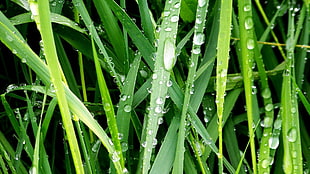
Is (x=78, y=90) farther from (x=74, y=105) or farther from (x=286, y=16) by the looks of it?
(x=286, y=16)

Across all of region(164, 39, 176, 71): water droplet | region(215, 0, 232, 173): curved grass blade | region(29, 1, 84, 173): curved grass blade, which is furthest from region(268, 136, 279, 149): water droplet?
region(29, 1, 84, 173): curved grass blade

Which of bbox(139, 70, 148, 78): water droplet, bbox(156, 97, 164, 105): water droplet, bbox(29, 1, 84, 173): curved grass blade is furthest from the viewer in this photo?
bbox(139, 70, 148, 78): water droplet

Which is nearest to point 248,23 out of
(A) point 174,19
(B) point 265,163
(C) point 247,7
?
(C) point 247,7

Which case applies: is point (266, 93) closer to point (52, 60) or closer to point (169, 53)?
point (169, 53)

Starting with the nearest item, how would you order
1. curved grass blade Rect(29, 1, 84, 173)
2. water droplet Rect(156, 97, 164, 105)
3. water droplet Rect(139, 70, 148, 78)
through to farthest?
curved grass blade Rect(29, 1, 84, 173)
water droplet Rect(156, 97, 164, 105)
water droplet Rect(139, 70, 148, 78)

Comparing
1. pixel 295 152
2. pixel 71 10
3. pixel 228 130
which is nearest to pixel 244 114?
pixel 228 130

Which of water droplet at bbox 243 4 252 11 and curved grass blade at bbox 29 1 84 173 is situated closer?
curved grass blade at bbox 29 1 84 173

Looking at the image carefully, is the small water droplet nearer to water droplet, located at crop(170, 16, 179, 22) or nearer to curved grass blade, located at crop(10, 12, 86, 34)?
water droplet, located at crop(170, 16, 179, 22)

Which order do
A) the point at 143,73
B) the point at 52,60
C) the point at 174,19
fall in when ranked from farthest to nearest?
the point at 143,73
the point at 174,19
the point at 52,60
